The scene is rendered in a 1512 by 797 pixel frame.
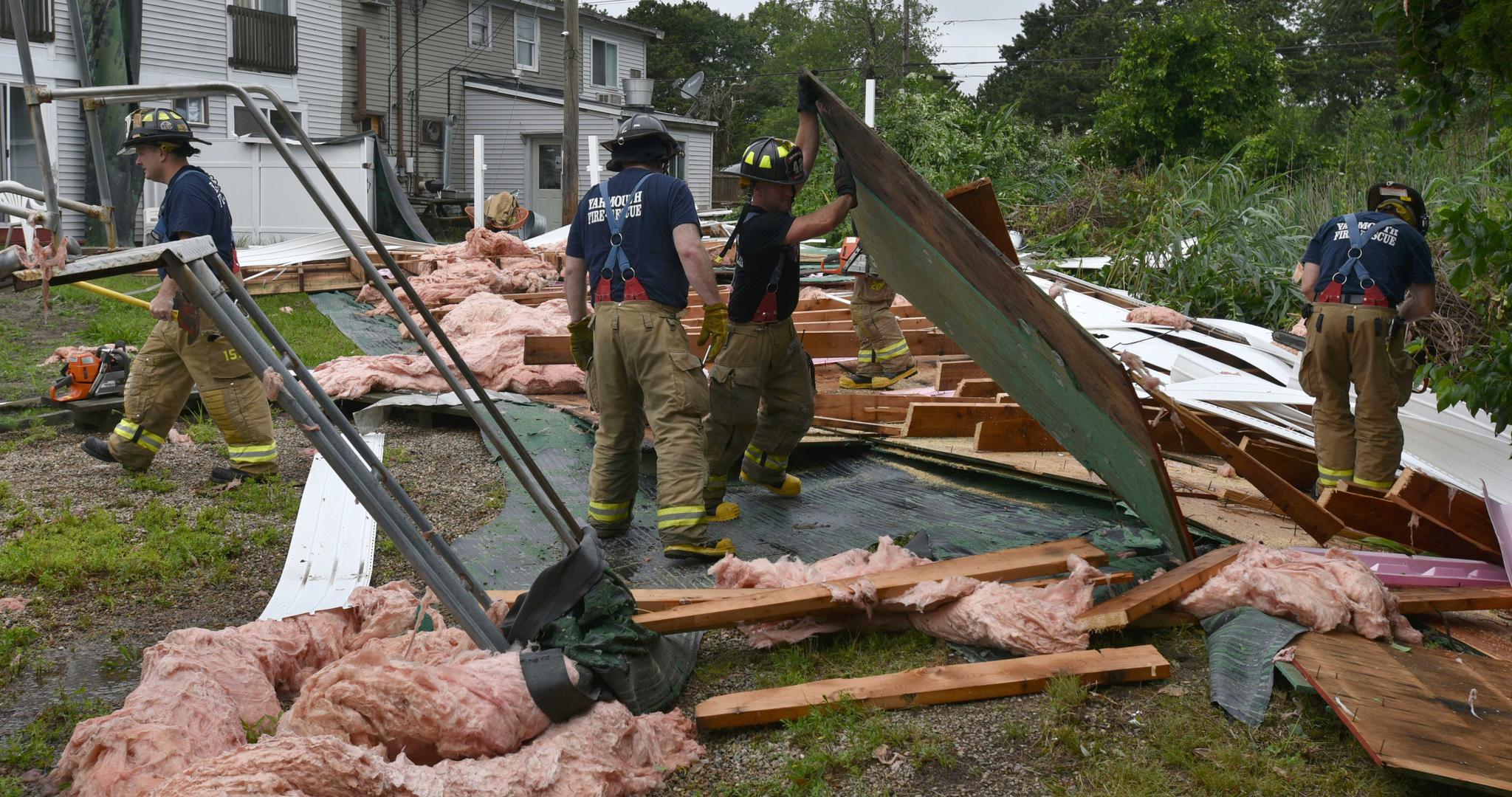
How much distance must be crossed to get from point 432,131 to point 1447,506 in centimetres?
2573

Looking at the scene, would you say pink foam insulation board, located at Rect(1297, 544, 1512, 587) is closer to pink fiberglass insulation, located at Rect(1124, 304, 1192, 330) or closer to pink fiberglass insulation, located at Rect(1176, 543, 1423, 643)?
pink fiberglass insulation, located at Rect(1176, 543, 1423, 643)

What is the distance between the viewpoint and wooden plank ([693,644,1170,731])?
3.38 metres

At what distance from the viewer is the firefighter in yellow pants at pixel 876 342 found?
8594 millimetres

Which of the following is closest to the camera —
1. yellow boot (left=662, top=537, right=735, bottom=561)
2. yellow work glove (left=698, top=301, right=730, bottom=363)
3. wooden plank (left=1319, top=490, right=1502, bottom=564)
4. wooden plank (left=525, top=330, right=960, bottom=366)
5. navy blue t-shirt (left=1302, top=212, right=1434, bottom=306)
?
wooden plank (left=1319, top=490, right=1502, bottom=564)

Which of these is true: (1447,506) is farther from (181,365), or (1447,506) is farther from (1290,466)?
(181,365)

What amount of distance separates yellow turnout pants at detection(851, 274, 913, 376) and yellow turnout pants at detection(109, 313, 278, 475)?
4.27m

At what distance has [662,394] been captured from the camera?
4.97 meters

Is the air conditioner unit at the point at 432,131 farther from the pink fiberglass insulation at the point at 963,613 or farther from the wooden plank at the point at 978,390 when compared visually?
the pink fiberglass insulation at the point at 963,613

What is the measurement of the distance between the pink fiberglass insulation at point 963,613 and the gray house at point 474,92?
22241 mm

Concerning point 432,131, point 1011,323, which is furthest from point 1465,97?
point 432,131

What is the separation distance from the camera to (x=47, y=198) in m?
3.95

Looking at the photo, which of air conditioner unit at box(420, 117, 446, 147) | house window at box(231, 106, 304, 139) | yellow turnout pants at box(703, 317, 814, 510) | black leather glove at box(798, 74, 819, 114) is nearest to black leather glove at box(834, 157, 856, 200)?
black leather glove at box(798, 74, 819, 114)

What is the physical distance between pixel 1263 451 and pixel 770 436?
272 cm

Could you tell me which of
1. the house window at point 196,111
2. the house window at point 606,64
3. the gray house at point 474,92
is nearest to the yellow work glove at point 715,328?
the house window at point 196,111
